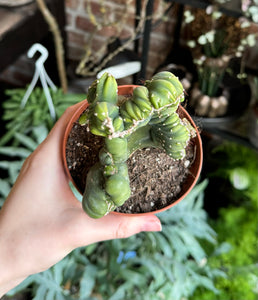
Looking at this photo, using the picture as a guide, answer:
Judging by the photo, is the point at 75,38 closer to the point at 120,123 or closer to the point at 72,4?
the point at 72,4

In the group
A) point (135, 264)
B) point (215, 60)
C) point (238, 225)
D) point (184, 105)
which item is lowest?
point (238, 225)

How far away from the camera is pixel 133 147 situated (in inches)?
21.7

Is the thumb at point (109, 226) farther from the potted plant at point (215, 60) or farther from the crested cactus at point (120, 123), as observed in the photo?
the potted plant at point (215, 60)

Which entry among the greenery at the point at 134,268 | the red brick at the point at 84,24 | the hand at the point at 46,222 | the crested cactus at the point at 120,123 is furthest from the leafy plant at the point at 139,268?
the red brick at the point at 84,24

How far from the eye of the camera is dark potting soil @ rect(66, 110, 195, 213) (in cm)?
60

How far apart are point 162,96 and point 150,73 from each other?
124 cm

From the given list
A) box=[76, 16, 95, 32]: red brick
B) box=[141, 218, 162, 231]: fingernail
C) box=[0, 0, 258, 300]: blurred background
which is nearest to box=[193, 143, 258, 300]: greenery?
box=[0, 0, 258, 300]: blurred background

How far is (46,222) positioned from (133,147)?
268mm

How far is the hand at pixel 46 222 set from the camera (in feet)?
2.15

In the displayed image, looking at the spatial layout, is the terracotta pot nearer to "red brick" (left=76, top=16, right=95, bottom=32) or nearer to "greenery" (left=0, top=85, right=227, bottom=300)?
"greenery" (left=0, top=85, right=227, bottom=300)

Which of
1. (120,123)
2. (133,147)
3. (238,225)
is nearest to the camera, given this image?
(120,123)

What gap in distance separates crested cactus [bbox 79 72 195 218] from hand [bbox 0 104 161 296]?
18cm

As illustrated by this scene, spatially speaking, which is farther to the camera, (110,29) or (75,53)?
(75,53)

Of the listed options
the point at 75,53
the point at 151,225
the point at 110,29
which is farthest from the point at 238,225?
the point at 75,53
